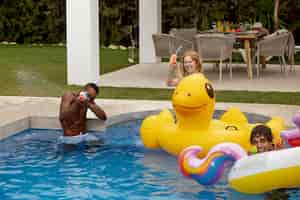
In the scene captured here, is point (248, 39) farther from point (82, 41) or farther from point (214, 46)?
point (82, 41)

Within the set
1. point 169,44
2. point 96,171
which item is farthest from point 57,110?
point 169,44

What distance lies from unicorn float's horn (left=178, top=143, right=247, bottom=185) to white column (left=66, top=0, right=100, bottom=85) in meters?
5.70

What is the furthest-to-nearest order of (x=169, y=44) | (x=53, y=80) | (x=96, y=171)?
(x=169, y=44)
(x=53, y=80)
(x=96, y=171)

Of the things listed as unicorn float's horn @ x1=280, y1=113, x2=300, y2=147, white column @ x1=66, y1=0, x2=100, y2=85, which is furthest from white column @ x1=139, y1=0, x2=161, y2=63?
unicorn float's horn @ x1=280, y1=113, x2=300, y2=147

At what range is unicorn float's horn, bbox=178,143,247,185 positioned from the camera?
17.0 ft

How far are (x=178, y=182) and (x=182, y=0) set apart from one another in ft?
46.9

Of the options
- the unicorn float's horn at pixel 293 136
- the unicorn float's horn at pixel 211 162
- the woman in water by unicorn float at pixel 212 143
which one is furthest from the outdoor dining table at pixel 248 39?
the unicorn float's horn at pixel 211 162

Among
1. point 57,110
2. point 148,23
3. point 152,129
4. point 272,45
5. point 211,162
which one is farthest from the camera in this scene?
point 148,23

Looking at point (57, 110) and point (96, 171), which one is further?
point (57, 110)

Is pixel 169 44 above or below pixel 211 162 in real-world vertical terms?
above

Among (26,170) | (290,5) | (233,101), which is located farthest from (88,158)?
(290,5)

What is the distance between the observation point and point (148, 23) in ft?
48.9

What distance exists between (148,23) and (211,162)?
32.3 ft

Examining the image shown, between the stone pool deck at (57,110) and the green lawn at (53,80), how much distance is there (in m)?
0.74
